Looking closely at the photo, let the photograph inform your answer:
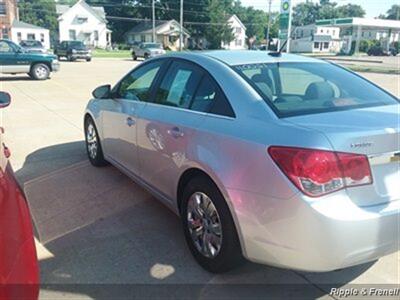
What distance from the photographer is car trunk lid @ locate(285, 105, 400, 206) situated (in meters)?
2.49

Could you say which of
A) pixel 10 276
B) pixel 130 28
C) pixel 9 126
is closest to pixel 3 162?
pixel 10 276

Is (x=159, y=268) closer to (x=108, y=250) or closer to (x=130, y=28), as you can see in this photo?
(x=108, y=250)

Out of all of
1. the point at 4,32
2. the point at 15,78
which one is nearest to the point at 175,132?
the point at 15,78

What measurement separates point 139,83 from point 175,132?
53.1 inches

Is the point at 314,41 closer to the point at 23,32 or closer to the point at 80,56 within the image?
the point at 23,32

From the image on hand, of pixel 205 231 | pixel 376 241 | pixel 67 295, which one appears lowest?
pixel 67 295

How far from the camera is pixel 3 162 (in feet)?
7.68

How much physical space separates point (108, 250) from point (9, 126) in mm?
6139

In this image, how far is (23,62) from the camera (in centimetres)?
1788

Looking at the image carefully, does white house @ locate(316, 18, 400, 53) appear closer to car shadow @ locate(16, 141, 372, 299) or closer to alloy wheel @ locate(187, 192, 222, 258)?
car shadow @ locate(16, 141, 372, 299)

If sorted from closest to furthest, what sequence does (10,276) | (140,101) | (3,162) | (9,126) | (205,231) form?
(10,276) → (3,162) → (205,231) → (140,101) → (9,126)

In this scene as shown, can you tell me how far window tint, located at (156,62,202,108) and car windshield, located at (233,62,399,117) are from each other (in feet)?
1.39

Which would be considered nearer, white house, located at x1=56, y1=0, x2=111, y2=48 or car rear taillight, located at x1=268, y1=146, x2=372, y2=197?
car rear taillight, located at x1=268, y1=146, x2=372, y2=197

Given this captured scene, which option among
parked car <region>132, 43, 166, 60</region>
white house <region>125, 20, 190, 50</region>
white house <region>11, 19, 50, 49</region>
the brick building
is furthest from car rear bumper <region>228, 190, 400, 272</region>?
white house <region>125, 20, 190, 50</region>
